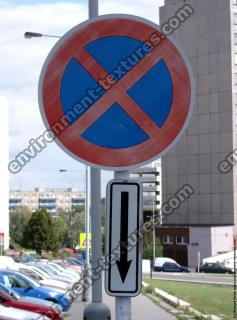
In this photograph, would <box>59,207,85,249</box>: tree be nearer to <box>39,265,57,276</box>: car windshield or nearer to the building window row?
the building window row

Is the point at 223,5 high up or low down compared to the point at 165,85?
up

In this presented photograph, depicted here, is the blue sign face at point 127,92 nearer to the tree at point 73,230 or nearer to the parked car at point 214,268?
the parked car at point 214,268

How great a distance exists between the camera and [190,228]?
322ft

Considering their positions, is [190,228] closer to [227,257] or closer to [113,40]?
[227,257]

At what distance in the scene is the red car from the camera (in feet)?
55.9

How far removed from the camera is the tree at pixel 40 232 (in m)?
113

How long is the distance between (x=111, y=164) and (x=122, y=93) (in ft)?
1.19

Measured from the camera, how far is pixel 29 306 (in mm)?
17734

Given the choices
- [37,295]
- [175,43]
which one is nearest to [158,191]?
[37,295]

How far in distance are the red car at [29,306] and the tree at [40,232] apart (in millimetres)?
94478

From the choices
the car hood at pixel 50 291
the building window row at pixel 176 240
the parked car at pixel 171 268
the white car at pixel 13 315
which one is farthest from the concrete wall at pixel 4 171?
the white car at pixel 13 315

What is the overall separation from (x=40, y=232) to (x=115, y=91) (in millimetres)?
110716

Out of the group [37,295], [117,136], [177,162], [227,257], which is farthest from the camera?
[177,162]

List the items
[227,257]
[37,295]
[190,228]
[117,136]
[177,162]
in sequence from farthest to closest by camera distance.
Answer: [177,162]
[190,228]
[227,257]
[37,295]
[117,136]
